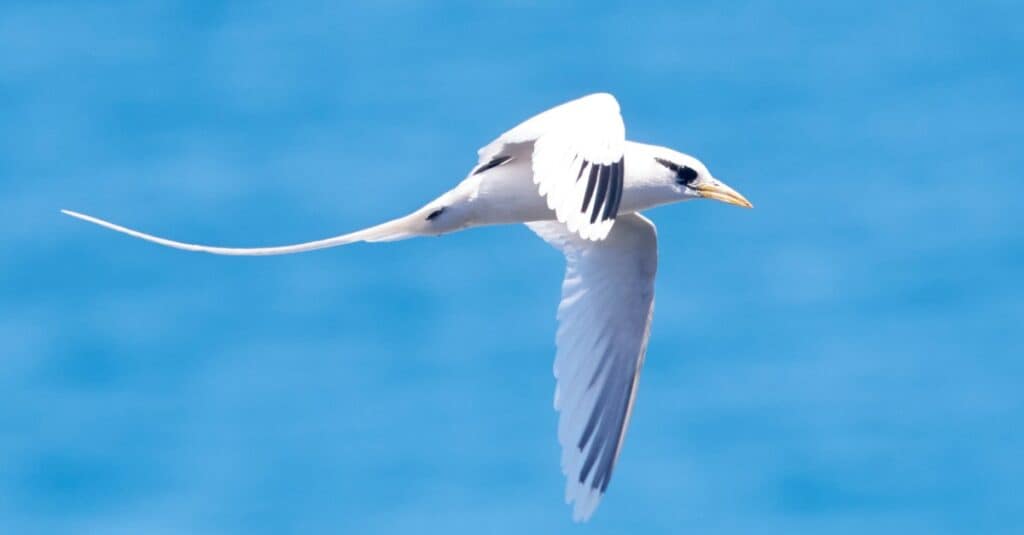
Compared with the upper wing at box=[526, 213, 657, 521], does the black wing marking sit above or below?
above

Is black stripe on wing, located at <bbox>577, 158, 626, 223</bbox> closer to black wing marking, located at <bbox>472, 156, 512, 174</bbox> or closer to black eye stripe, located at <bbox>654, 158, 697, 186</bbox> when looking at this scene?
black wing marking, located at <bbox>472, 156, 512, 174</bbox>

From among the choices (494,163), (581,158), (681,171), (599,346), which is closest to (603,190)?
(581,158)

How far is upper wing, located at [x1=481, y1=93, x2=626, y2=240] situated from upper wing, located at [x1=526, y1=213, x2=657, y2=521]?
2.61 metres

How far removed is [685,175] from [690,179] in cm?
8

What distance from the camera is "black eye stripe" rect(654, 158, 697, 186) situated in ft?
52.7

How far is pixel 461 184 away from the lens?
15742mm

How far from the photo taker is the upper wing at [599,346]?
54.7 ft

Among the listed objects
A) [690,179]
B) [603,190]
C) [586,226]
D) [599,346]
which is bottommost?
[586,226]

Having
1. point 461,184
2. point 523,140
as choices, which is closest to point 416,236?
point 461,184

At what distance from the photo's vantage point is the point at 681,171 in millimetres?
16109

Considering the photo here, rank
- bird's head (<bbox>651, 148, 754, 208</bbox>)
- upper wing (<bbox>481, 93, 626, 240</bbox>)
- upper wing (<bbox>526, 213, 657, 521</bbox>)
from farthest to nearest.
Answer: upper wing (<bbox>526, 213, 657, 521</bbox>) < bird's head (<bbox>651, 148, 754, 208</bbox>) < upper wing (<bbox>481, 93, 626, 240</bbox>)

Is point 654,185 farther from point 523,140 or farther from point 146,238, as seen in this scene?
point 146,238

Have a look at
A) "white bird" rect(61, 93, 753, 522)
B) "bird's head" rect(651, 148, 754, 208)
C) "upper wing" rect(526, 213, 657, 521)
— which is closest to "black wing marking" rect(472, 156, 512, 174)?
"white bird" rect(61, 93, 753, 522)

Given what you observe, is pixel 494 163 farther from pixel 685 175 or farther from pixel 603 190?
pixel 603 190
